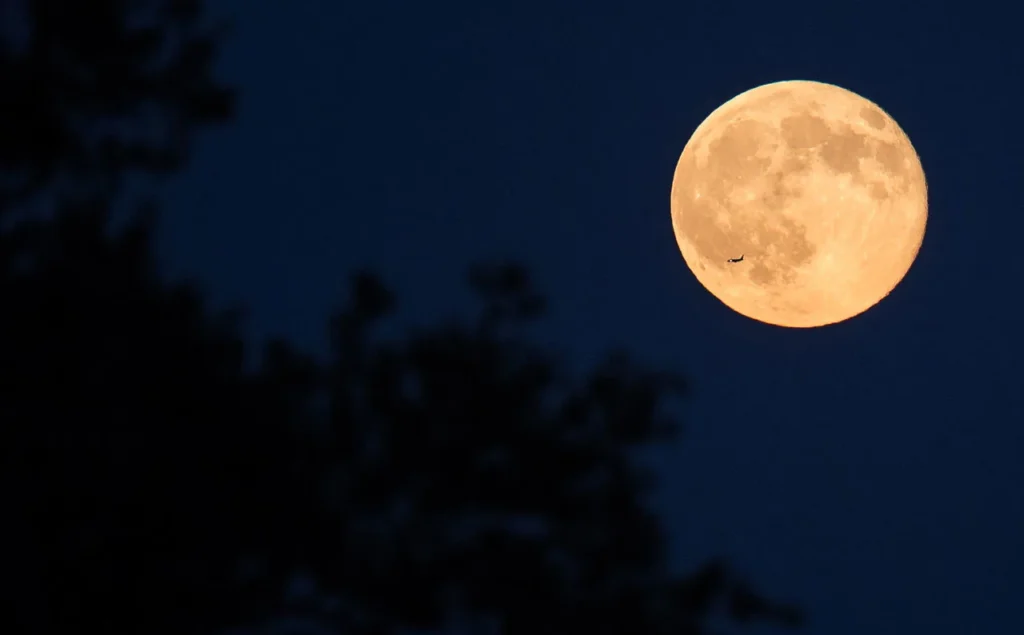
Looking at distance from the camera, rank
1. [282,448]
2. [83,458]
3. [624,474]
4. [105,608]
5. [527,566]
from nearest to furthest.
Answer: [83,458] < [105,608] < [282,448] < [527,566] < [624,474]

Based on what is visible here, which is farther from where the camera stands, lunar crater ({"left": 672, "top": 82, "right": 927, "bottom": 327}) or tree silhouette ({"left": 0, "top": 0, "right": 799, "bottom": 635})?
lunar crater ({"left": 672, "top": 82, "right": 927, "bottom": 327})

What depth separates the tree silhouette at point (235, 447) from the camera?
17.1 ft

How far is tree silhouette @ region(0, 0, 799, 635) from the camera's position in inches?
205

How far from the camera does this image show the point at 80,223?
560cm

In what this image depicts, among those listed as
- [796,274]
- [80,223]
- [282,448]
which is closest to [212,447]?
[282,448]

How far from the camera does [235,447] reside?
5750 mm

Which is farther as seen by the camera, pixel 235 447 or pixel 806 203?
pixel 806 203

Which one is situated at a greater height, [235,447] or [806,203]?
[806,203]

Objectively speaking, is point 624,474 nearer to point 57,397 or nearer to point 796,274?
point 796,274

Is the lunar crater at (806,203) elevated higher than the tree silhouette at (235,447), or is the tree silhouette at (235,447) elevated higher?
the lunar crater at (806,203)

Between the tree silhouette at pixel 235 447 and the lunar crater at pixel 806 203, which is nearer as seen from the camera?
the tree silhouette at pixel 235 447

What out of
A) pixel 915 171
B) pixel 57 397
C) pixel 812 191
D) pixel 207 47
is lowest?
pixel 57 397

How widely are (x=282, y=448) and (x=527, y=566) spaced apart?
1.33 meters

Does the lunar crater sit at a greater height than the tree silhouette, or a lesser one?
greater
